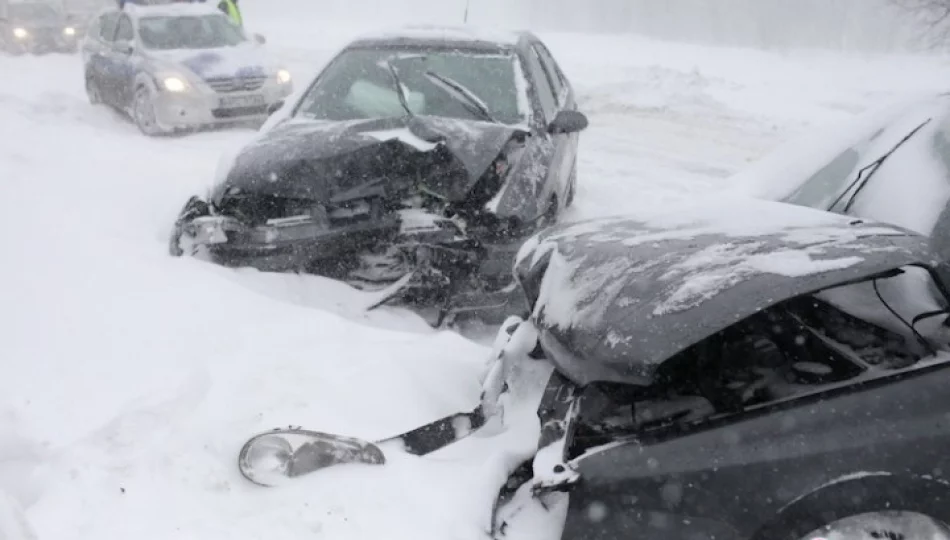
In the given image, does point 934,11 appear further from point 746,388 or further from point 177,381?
point 177,381

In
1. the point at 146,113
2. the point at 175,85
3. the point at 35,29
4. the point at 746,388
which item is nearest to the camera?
the point at 746,388

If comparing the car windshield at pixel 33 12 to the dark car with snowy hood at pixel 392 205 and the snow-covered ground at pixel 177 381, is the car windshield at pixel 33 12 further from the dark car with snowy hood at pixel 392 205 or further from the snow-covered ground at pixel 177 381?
the dark car with snowy hood at pixel 392 205

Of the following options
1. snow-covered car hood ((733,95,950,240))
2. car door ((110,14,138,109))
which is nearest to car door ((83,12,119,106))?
car door ((110,14,138,109))

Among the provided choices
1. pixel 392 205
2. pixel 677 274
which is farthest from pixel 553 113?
pixel 677 274

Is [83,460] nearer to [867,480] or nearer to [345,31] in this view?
[867,480]

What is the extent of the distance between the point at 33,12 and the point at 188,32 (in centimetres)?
1123

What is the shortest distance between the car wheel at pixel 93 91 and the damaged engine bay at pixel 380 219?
7423 millimetres

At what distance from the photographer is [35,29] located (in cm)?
1848

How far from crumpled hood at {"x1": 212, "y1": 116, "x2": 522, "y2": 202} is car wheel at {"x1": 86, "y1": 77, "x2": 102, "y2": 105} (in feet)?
24.2

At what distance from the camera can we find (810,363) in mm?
2469

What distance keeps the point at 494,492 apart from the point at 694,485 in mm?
600

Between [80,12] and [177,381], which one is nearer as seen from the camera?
[177,381]

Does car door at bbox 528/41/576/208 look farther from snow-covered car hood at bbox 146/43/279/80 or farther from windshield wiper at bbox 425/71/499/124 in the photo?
snow-covered car hood at bbox 146/43/279/80

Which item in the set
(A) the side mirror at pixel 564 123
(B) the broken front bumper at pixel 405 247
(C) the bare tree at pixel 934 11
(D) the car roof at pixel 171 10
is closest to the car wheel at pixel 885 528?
(B) the broken front bumper at pixel 405 247
